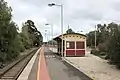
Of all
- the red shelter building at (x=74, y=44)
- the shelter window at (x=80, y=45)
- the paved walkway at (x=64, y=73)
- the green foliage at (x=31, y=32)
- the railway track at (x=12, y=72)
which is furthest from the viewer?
the green foliage at (x=31, y=32)

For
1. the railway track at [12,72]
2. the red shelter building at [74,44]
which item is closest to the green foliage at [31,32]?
the red shelter building at [74,44]

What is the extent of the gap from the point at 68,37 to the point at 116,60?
57.5ft

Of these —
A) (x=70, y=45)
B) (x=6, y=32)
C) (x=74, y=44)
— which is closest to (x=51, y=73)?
(x=6, y=32)

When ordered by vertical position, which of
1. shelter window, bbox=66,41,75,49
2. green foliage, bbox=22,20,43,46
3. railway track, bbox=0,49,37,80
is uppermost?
green foliage, bbox=22,20,43,46

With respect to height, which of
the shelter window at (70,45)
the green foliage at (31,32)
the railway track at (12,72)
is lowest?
the railway track at (12,72)

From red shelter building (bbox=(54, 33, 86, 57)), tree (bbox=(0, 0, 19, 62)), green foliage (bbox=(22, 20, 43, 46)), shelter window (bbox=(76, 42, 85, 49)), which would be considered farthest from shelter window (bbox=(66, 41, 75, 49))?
green foliage (bbox=(22, 20, 43, 46))

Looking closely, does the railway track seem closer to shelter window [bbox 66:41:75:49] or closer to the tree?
the tree

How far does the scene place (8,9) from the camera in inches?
1517

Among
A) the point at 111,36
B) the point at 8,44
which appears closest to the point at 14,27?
the point at 8,44

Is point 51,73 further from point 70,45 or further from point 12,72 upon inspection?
point 70,45

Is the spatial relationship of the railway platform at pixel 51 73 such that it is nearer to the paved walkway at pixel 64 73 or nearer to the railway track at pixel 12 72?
the paved walkway at pixel 64 73

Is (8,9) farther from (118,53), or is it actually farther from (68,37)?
(118,53)

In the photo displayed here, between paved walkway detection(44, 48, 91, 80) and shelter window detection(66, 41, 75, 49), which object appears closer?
paved walkway detection(44, 48, 91, 80)

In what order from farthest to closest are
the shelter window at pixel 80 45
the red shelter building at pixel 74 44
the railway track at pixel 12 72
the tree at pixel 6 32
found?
the shelter window at pixel 80 45
the red shelter building at pixel 74 44
the tree at pixel 6 32
the railway track at pixel 12 72
